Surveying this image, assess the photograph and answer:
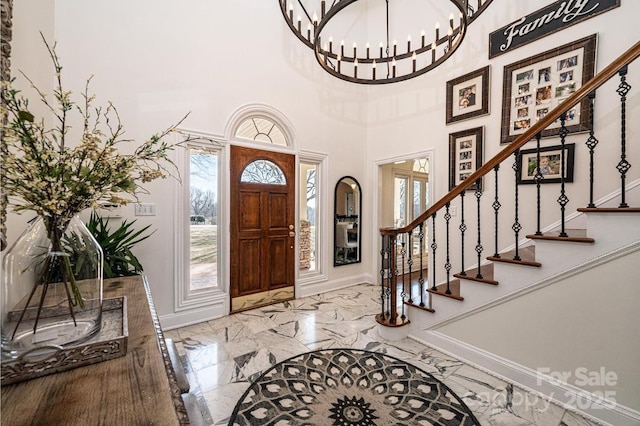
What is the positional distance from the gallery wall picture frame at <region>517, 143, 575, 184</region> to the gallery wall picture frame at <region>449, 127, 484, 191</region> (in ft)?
1.53

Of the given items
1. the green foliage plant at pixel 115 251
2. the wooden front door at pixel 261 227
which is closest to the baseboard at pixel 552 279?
the wooden front door at pixel 261 227

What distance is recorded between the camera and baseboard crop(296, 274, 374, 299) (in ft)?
13.0

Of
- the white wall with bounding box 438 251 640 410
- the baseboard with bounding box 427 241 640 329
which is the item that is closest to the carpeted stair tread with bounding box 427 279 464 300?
the baseboard with bounding box 427 241 640 329

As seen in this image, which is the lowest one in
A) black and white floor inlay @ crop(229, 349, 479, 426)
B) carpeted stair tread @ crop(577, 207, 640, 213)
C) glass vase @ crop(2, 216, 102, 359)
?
black and white floor inlay @ crop(229, 349, 479, 426)

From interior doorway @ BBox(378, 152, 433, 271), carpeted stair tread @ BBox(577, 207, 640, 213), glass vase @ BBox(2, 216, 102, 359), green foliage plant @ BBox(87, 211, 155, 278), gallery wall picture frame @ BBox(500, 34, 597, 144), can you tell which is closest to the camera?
glass vase @ BBox(2, 216, 102, 359)

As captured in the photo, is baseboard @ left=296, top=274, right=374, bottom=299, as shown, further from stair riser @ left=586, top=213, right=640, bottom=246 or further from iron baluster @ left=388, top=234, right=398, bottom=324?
stair riser @ left=586, top=213, right=640, bottom=246

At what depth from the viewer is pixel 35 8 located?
193cm

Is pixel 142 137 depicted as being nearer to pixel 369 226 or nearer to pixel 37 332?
pixel 37 332

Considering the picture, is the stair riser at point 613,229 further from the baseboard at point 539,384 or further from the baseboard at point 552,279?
the baseboard at point 539,384

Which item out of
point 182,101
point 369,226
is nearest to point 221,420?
point 182,101

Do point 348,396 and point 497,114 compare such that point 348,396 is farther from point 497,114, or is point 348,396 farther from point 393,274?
point 497,114

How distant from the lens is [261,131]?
142 inches

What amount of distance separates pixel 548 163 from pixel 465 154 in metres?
0.87

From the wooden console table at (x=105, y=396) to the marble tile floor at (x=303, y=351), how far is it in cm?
125
